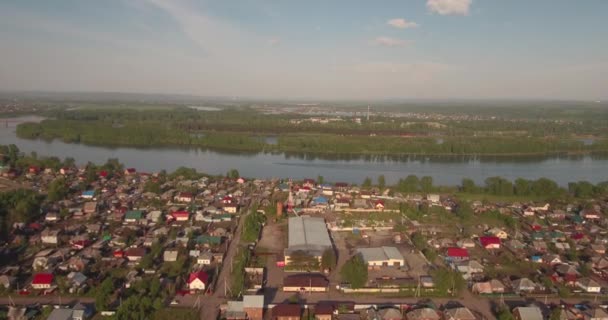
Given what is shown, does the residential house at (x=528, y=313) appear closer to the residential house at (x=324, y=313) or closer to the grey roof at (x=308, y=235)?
the residential house at (x=324, y=313)

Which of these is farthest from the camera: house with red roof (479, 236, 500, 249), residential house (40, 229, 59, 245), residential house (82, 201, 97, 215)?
residential house (82, 201, 97, 215)

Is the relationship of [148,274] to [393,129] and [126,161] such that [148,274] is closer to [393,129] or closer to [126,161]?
[126,161]

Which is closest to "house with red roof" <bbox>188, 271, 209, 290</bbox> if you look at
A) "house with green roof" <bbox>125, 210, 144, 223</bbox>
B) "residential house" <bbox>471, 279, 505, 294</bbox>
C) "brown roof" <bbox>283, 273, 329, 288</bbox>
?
"brown roof" <bbox>283, 273, 329, 288</bbox>

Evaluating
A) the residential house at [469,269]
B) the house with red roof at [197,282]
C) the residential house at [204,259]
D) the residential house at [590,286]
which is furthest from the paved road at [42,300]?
the residential house at [590,286]

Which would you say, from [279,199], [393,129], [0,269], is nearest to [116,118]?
[393,129]

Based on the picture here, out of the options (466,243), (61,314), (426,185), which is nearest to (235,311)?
(61,314)

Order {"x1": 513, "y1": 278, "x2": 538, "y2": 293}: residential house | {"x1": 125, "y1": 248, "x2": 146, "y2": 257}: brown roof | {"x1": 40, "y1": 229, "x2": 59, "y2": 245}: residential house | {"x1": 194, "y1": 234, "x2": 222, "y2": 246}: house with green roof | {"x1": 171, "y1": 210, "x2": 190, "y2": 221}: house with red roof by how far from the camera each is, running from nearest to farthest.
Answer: {"x1": 513, "y1": 278, "x2": 538, "y2": 293}: residential house → {"x1": 125, "y1": 248, "x2": 146, "y2": 257}: brown roof → {"x1": 40, "y1": 229, "x2": 59, "y2": 245}: residential house → {"x1": 194, "y1": 234, "x2": 222, "y2": 246}: house with green roof → {"x1": 171, "y1": 210, "x2": 190, "y2": 221}: house with red roof

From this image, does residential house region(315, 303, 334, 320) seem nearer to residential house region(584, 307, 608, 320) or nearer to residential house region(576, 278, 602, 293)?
residential house region(584, 307, 608, 320)

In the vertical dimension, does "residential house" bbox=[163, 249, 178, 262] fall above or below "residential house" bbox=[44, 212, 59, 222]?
below
